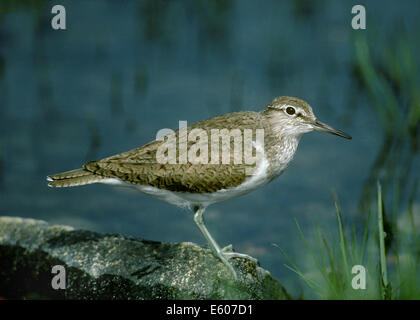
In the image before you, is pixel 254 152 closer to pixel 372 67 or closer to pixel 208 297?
pixel 208 297

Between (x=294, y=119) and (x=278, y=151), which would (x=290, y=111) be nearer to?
(x=294, y=119)

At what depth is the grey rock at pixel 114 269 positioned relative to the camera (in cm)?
663

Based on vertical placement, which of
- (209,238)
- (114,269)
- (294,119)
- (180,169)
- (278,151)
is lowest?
(114,269)

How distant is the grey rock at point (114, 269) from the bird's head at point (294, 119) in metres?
1.54

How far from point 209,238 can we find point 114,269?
3.54 ft

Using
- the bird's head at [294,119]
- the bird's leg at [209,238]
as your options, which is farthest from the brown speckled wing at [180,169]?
the bird's leg at [209,238]

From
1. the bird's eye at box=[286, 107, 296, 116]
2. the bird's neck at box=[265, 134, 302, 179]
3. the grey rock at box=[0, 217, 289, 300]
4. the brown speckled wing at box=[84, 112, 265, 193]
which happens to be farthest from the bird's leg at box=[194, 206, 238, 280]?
the bird's eye at box=[286, 107, 296, 116]

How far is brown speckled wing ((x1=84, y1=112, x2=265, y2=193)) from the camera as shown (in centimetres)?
645

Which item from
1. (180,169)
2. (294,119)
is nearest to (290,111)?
(294,119)

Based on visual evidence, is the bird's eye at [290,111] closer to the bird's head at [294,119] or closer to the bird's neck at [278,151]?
the bird's head at [294,119]

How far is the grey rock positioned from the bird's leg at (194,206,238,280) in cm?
7

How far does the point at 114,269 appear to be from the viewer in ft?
22.3

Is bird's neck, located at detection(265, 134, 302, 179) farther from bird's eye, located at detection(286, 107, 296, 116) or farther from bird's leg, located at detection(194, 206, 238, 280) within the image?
bird's leg, located at detection(194, 206, 238, 280)

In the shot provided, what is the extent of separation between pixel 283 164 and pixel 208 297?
1577 mm
